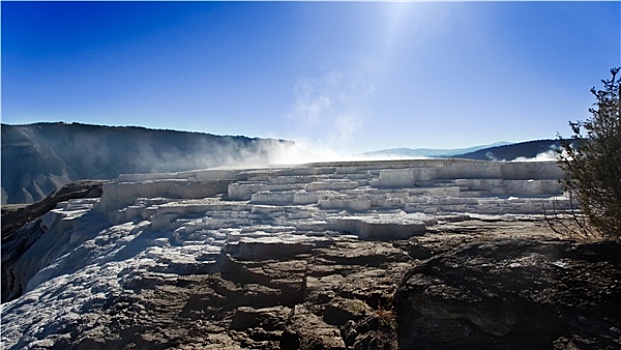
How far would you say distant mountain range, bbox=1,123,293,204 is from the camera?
33750 millimetres

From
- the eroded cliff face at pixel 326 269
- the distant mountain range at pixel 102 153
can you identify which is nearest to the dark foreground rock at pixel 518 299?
the eroded cliff face at pixel 326 269

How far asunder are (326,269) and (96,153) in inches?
1554

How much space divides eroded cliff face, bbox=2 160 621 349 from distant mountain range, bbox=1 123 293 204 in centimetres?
2533

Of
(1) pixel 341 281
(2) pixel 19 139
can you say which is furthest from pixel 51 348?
(2) pixel 19 139

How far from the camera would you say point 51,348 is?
3.88 metres

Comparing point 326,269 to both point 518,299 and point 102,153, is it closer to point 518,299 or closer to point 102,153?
point 518,299

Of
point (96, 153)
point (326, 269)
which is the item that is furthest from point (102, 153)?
point (326, 269)

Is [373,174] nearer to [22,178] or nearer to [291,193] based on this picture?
[291,193]

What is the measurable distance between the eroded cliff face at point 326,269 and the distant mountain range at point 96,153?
2533cm

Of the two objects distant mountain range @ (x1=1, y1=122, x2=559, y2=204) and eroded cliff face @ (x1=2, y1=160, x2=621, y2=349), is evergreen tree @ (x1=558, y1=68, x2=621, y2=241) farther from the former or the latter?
distant mountain range @ (x1=1, y1=122, x2=559, y2=204)

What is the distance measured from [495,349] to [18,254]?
12536mm

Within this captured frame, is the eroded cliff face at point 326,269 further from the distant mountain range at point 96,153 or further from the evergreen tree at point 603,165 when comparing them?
the distant mountain range at point 96,153

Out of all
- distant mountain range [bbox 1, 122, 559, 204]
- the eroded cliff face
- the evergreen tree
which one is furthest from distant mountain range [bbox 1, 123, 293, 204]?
the evergreen tree

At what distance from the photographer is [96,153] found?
37.5 meters
